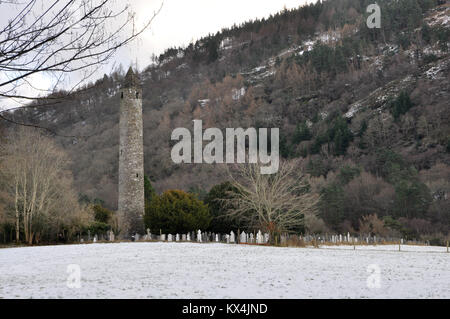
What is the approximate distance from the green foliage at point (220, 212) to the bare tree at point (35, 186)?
8820mm

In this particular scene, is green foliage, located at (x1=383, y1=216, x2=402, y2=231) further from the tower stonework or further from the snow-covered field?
the snow-covered field

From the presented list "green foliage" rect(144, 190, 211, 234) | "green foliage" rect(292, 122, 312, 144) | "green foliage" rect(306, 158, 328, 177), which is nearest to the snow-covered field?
"green foliage" rect(144, 190, 211, 234)

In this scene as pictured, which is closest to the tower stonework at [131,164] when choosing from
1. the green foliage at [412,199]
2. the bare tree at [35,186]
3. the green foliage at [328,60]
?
the bare tree at [35,186]

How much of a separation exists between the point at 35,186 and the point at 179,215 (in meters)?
8.68

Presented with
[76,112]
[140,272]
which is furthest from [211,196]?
[76,112]

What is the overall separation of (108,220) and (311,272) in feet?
86.6

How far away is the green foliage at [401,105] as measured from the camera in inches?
3622

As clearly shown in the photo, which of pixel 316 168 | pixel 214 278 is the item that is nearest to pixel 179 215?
pixel 214 278

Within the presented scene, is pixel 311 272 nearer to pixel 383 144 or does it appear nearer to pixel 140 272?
pixel 140 272

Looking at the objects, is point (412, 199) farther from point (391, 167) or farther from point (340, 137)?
point (340, 137)

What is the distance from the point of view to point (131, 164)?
35.0m

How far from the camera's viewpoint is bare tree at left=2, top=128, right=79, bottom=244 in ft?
88.1

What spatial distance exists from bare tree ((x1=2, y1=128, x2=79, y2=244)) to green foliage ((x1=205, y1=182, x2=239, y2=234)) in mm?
8820

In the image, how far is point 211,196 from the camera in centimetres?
3309
